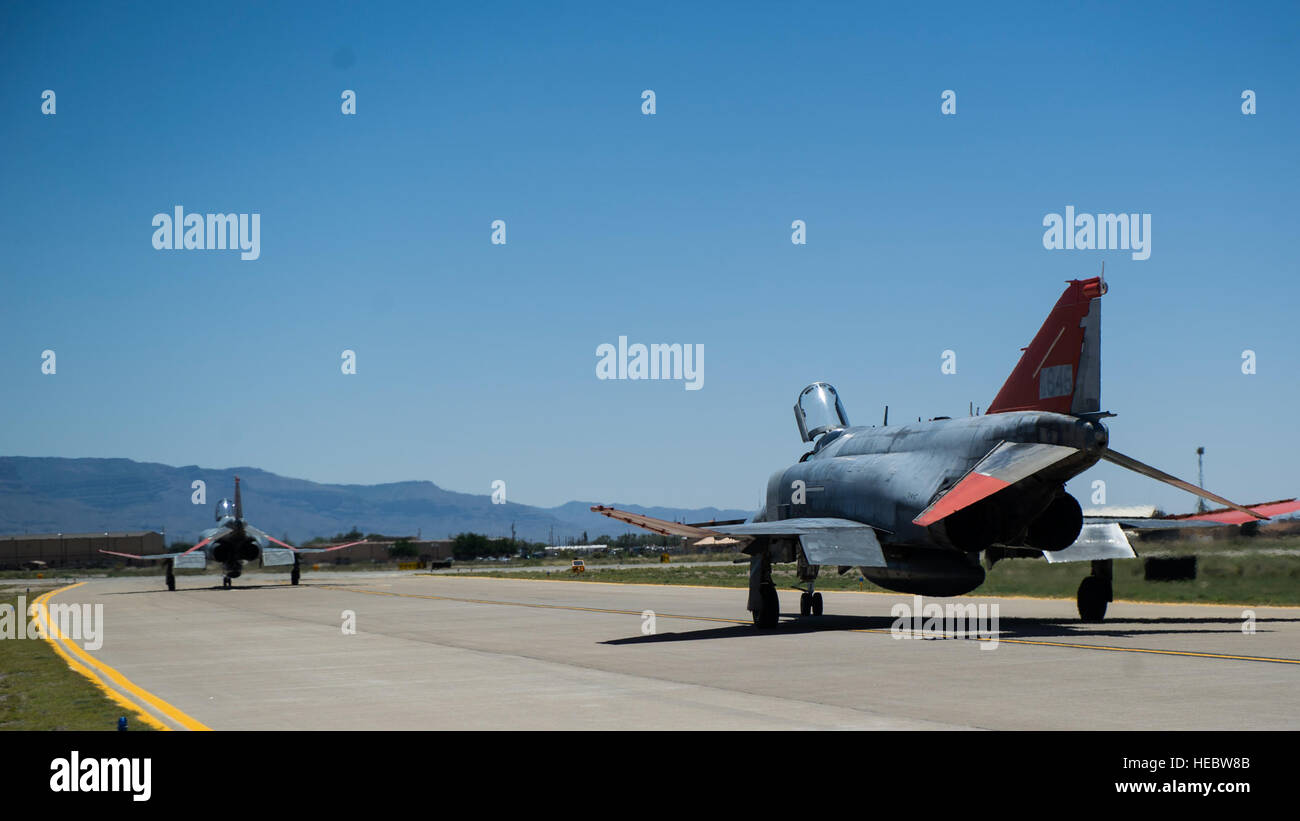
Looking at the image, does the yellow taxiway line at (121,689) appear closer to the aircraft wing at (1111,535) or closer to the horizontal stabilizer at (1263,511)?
the aircraft wing at (1111,535)

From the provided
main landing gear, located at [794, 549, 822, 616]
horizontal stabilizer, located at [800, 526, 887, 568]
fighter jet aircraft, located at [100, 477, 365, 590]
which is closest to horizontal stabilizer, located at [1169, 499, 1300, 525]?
horizontal stabilizer, located at [800, 526, 887, 568]

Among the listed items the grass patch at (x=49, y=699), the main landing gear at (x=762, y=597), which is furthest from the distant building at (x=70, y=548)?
the main landing gear at (x=762, y=597)

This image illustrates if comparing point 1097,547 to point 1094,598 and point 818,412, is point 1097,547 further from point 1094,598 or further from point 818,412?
point 818,412

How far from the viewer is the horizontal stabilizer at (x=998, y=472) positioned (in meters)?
18.7

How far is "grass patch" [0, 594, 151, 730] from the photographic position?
11.6 meters

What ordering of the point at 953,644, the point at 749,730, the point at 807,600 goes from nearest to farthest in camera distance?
the point at 749,730, the point at 953,644, the point at 807,600

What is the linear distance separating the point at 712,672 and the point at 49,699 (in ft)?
27.6

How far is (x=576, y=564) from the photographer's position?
78.9 meters

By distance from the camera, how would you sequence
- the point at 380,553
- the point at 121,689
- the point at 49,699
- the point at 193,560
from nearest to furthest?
the point at 49,699 < the point at 121,689 < the point at 193,560 < the point at 380,553

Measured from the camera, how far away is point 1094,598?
23188mm

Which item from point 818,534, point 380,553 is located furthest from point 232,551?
point 380,553
